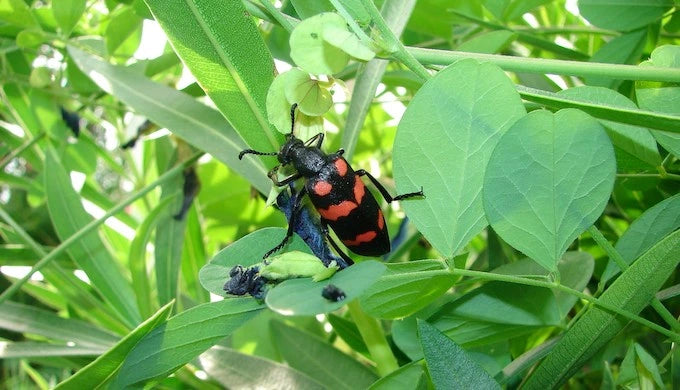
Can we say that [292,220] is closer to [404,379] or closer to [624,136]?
[404,379]

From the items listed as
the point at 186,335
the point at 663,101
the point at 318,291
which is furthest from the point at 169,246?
the point at 663,101

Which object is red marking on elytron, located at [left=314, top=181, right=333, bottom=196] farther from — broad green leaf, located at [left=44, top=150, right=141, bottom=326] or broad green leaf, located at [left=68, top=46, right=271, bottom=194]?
broad green leaf, located at [left=44, top=150, right=141, bottom=326]

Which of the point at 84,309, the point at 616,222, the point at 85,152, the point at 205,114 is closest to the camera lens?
the point at 205,114

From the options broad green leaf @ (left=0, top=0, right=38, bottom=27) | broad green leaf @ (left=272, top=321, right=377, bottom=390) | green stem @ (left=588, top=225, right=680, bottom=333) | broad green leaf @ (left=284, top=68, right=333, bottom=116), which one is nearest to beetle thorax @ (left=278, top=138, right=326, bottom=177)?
broad green leaf @ (left=284, top=68, right=333, bottom=116)

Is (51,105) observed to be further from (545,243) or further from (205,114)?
(545,243)

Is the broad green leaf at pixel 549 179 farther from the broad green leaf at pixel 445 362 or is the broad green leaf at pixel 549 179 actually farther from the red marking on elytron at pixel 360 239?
the red marking on elytron at pixel 360 239

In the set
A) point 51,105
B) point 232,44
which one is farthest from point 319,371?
point 51,105
